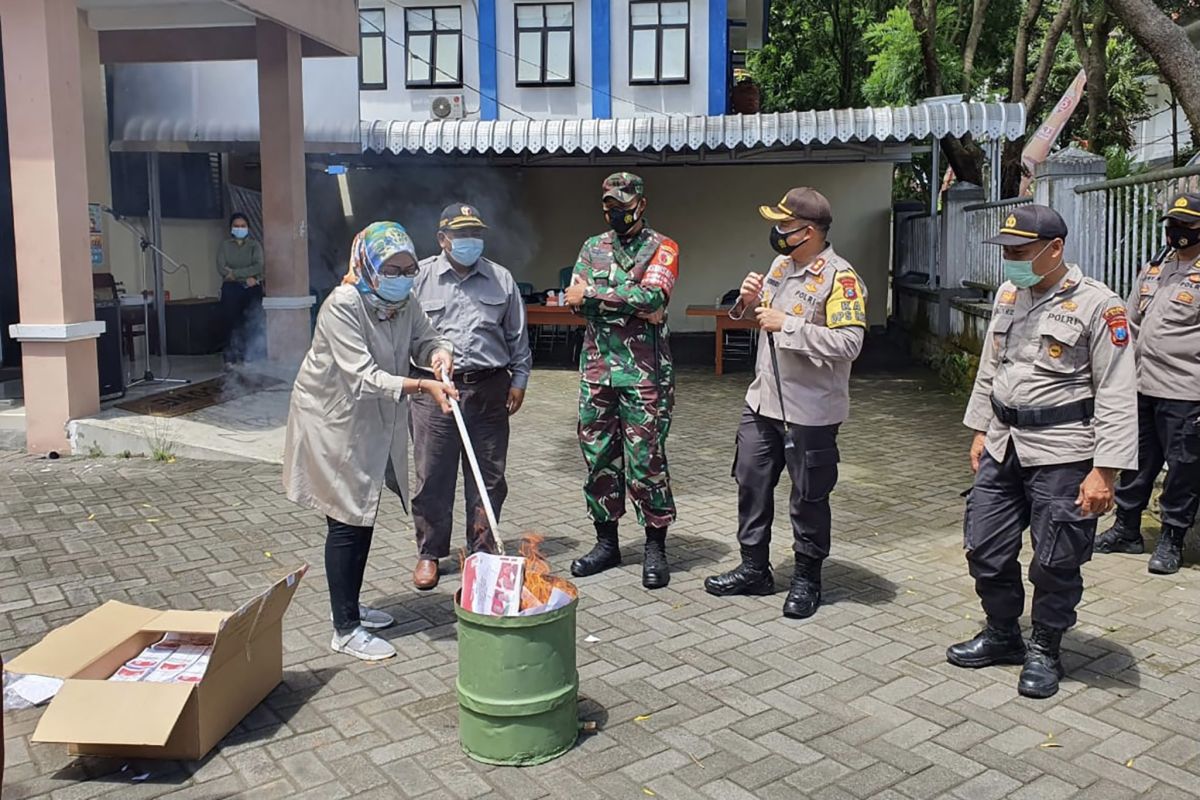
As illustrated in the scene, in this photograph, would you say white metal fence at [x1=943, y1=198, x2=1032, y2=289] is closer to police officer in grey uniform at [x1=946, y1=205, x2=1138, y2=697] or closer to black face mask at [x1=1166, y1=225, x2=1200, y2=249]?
black face mask at [x1=1166, y1=225, x2=1200, y2=249]

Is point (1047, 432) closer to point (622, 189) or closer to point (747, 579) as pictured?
point (747, 579)

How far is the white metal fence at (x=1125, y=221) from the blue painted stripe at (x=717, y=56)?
33.6 feet

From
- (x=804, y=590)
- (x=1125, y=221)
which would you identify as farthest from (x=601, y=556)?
(x=1125, y=221)

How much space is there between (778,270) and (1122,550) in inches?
104

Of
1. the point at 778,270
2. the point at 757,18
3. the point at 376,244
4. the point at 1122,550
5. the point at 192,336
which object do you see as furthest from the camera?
the point at 757,18

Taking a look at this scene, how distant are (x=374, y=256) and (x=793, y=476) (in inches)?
78.9

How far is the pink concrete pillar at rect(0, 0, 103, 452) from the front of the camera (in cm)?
742

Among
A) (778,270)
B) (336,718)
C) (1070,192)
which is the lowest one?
(336,718)

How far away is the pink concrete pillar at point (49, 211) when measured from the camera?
24.3 feet

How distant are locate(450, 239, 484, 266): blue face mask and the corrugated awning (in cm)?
874

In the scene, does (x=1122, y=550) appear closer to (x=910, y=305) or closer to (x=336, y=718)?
(x=336, y=718)

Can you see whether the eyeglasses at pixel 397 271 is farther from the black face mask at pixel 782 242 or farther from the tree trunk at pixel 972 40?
the tree trunk at pixel 972 40

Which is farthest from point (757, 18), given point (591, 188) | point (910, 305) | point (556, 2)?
point (910, 305)

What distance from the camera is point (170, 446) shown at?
7.73 metres
